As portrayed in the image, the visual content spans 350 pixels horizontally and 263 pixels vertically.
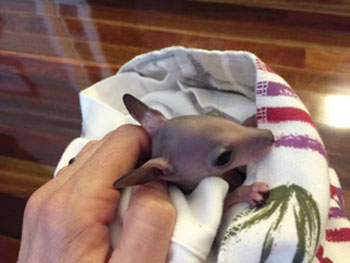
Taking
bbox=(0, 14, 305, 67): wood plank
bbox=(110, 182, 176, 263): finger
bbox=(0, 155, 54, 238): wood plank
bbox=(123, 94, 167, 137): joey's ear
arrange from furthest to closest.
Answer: bbox=(0, 14, 305, 67): wood plank → bbox=(0, 155, 54, 238): wood plank → bbox=(123, 94, 167, 137): joey's ear → bbox=(110, 182, 176, 263): finger

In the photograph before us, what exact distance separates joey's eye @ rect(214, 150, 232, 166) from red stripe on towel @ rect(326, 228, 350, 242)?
0.61 feet

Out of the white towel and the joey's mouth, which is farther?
the joey's mouth

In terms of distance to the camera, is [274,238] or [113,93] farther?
[113,93]

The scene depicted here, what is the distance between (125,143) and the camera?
1.73 ft

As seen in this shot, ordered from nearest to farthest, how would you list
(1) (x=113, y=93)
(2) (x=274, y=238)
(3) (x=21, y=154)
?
(2) (x=274, y=238) → (1) (x=113, y=93) → (3) (x=21, y=154)

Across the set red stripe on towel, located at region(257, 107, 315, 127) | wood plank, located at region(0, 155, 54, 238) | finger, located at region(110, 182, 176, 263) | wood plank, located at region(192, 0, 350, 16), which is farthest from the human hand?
wood plank, located at region(192, 0, 350, 16)

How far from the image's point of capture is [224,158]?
0.50 m

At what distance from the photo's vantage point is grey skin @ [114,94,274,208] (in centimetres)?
50

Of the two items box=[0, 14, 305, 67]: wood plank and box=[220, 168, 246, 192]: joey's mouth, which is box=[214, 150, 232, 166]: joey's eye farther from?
box=[0, 14, 305, 67]: wood plank

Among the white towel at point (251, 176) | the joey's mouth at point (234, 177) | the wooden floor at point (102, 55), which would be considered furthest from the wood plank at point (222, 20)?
the joey's mouth at point (234, 177)

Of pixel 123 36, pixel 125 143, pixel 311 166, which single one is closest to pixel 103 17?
pixel 123 36

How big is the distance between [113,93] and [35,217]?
29cm

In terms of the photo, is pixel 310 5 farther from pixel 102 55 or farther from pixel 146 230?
pixel 146 230

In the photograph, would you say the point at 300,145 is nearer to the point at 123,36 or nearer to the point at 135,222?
the point at 135,222
